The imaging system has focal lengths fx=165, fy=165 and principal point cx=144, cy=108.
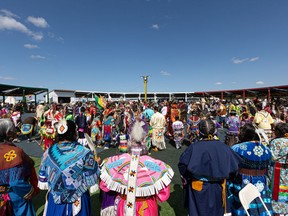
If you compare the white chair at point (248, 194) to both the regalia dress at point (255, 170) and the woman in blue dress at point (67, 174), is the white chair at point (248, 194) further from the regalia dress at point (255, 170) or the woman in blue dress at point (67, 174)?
the woman in blue dress at point (67, 174)

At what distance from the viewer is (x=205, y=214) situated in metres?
1.88

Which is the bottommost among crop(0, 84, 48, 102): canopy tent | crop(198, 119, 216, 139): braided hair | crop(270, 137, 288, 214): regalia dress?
crop(270, 137, 288, 214): regalia dress

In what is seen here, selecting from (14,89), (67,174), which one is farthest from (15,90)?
(67,174)

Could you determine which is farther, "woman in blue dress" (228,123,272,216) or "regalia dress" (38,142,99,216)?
"woman in blue dress" (228,123,272,216)

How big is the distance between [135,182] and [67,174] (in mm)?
671

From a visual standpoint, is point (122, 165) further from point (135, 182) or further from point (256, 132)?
point (256, 132)

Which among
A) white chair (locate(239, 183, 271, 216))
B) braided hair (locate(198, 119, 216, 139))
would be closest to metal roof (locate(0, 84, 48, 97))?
braided hair (locate(198, 119, 216, 139))

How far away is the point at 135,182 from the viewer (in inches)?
60.4

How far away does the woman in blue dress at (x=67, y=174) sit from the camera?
63.8 inches

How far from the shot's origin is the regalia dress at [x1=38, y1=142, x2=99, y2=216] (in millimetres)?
1617

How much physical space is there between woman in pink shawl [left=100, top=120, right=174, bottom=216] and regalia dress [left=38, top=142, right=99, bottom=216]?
0.21 m

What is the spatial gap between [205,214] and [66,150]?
1686 millimetres

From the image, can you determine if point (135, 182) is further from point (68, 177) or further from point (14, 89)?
point (14, 89)

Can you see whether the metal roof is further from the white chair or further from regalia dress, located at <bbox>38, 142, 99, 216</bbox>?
the white chair
